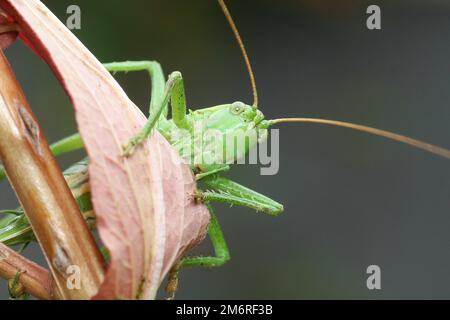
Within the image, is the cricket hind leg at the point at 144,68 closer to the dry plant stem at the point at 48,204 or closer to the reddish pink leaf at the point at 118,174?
the reddish pink leaf at the point at 118,174

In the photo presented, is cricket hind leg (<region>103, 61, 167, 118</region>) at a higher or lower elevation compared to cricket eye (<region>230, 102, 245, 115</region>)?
higher

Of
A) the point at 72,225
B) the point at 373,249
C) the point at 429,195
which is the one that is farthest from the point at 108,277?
the point at 429,195

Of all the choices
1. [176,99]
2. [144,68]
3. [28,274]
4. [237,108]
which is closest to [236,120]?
[237,108]

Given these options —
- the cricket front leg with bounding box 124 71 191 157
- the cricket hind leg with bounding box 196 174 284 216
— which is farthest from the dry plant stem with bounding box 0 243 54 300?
the cricket hind leg with bounding box 196 174 284 216

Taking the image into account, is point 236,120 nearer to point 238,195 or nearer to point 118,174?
point 238,195

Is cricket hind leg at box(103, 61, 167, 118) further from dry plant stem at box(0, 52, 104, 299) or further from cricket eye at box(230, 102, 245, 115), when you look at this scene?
dry plant stem at box(0, 52, 104, 299)

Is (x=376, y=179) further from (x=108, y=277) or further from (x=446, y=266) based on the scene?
(x=108, y=277)
